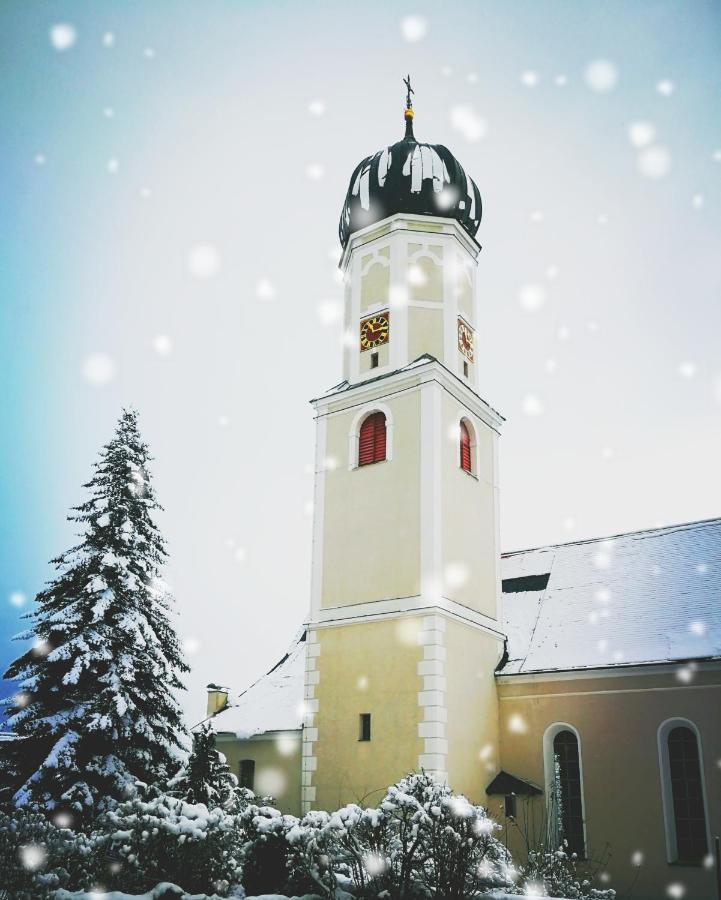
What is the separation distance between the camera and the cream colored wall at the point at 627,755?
1484 cm

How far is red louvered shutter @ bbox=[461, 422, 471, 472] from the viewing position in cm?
1934

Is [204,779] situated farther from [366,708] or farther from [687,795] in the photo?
[687,795]

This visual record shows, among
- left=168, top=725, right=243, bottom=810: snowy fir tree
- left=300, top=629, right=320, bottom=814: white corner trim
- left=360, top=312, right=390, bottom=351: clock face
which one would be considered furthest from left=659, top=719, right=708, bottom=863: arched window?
left=360, top=312, right=390, bottom=351: clock face

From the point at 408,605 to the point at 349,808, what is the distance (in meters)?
7.75

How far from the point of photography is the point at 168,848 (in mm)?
8914

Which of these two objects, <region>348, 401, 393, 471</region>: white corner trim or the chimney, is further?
the chimney

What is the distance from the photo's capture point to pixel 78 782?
47.1 feet

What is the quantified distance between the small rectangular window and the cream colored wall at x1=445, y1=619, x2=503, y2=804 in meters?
1.66

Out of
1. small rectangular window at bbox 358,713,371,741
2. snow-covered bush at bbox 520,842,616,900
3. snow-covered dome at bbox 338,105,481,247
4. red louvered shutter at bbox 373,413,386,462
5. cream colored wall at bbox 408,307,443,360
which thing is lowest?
snow-covered bush at bbox 520,842,616,900

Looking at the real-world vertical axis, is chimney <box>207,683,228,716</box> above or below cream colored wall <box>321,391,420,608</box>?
below

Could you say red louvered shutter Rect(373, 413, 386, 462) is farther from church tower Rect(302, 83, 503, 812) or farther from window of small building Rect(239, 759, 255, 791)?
window of small building Rect(239, 759, 255, 791)

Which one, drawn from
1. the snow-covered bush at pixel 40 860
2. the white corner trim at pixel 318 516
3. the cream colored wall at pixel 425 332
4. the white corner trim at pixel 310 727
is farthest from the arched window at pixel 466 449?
the snow-covered bush at pixel 40 860

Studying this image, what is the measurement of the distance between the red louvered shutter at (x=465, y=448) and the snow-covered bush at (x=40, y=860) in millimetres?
11677

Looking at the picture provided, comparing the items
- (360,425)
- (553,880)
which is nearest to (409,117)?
(360,425)
